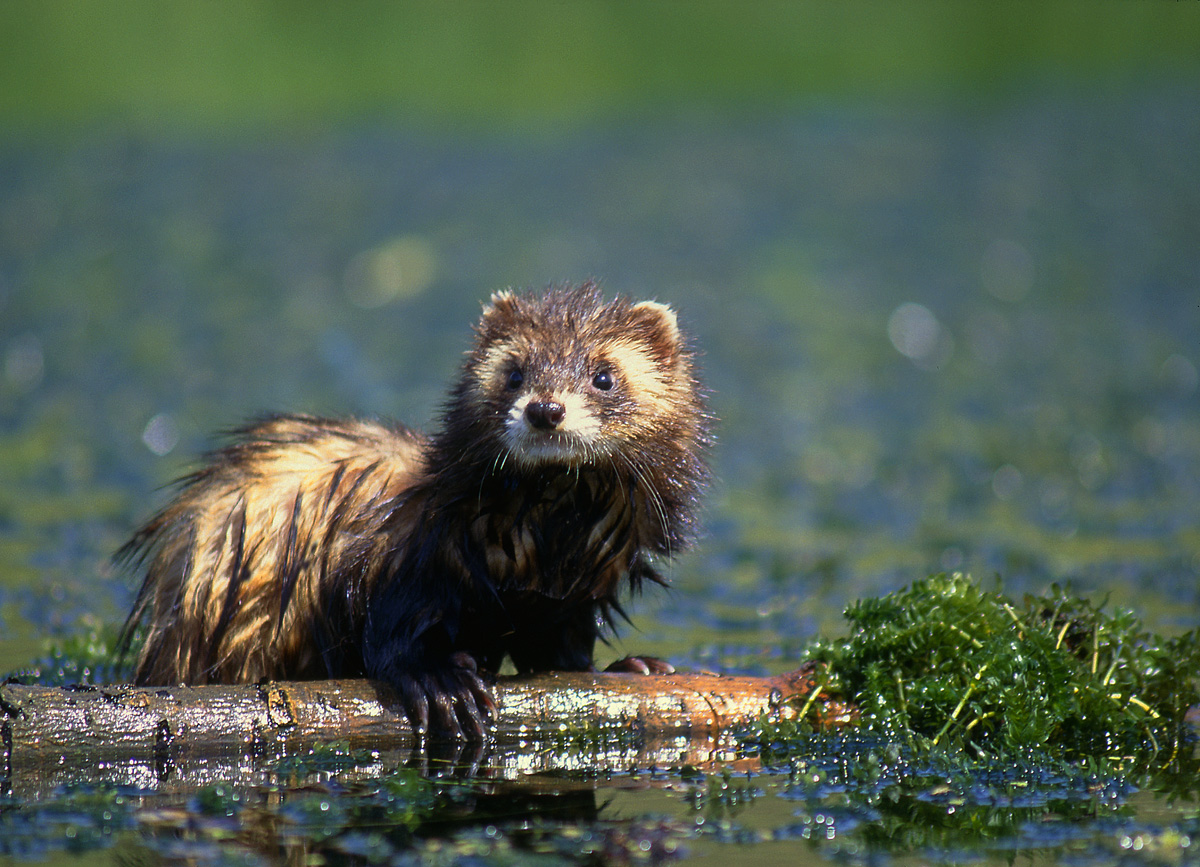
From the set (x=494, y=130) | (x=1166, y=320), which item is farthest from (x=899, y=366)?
(x=494, y=130)

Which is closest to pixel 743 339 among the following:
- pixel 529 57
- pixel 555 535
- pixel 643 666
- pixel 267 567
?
pixel 529 57

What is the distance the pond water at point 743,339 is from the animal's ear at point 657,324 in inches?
37.6

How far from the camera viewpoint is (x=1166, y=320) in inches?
731

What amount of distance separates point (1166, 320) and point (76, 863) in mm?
16060

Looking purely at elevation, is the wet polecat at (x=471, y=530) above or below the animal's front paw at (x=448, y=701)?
above

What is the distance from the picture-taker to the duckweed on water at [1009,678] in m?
6.71

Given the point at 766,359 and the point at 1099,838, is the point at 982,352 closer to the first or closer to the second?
the point at 766,359

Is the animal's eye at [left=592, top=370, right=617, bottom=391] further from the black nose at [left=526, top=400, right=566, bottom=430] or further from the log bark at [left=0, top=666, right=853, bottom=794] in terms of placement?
the log bark at [left=0, top=666, right=853, bottom=794]

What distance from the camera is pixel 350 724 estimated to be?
646 cm

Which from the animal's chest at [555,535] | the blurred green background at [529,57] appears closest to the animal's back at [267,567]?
the animal's chest at [555,535]

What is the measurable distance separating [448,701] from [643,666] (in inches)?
45.5

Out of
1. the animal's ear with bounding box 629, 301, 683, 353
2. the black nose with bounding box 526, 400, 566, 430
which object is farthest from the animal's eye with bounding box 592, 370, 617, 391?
the black nose with bounding box 526, 400, 566, 430

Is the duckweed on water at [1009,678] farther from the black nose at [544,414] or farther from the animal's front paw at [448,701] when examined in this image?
the black nose at [544,414]

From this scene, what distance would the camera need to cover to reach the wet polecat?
661 centimetres
